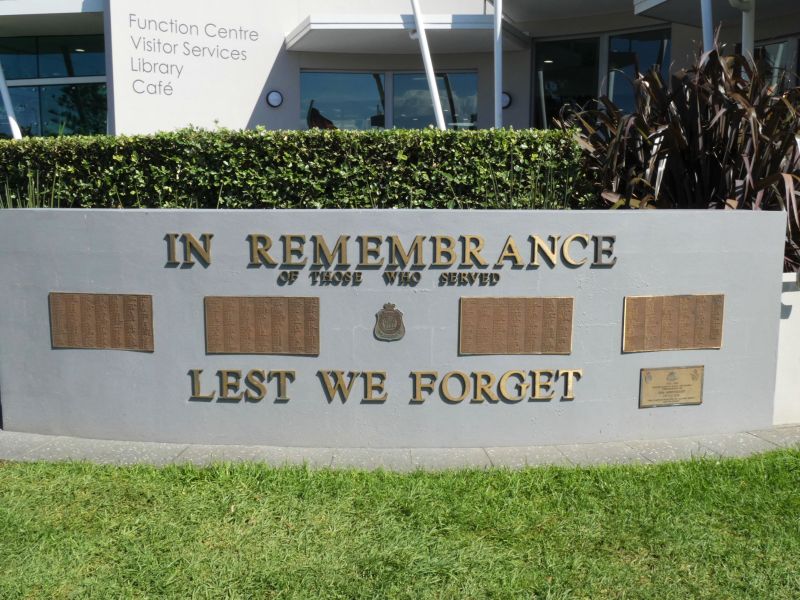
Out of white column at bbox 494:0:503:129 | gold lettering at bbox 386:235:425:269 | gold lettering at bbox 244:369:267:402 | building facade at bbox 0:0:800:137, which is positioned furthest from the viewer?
building facade at bbox 0:0:800:137

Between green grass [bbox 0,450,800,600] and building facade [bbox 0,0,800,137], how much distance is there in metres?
7.54

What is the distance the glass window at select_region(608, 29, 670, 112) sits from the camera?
447 inches

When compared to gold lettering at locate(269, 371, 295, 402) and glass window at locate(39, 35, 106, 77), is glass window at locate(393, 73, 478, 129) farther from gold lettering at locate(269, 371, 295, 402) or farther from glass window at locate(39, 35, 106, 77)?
gold lettering at locate(269, 371, 295, 402)

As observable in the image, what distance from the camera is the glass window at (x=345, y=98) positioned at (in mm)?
12859

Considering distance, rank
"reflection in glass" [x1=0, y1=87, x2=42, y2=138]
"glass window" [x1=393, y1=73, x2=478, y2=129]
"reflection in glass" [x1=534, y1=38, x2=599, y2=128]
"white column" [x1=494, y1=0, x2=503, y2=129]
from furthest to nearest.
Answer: "reflection in glass" [x1=0, y1=87, x2=42, y2=138] < "glass window" [x1=393, y1=73, x2=478, y2=129] < "reflection in glass" [x1=534, y1=38, x2=599, y2=128] < "white column" [x1=494, y1=0, x2=503, y2=129]

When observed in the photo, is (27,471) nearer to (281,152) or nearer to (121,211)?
(121,211)

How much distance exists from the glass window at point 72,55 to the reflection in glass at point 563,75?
7.82 metres

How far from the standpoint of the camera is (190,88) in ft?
37.5

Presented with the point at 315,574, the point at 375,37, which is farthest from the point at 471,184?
the point at 375,37

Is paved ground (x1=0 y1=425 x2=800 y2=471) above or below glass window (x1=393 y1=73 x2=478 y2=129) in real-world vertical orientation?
below

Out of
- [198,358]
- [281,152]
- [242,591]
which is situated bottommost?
[242,591]

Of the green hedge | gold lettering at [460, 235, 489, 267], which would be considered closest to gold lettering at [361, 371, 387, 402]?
gold lettering at [460, 235, 489, 267]

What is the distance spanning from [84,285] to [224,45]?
755 cm

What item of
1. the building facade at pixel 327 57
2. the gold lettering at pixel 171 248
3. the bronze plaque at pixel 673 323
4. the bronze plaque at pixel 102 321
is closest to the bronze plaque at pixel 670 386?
the bronze plaque at pixel 673 323
